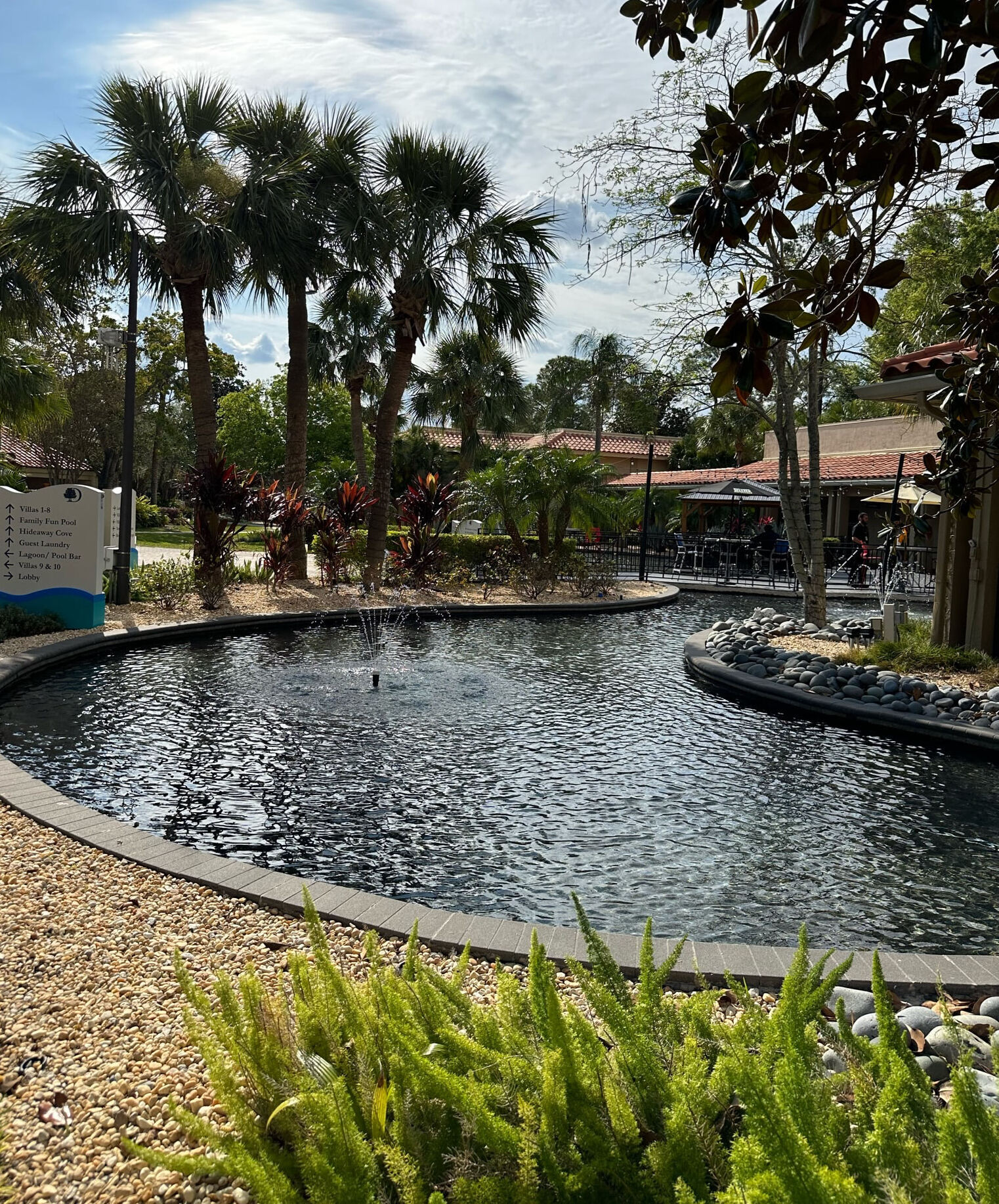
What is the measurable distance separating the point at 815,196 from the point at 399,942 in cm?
301

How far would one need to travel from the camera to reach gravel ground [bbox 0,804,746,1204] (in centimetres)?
233

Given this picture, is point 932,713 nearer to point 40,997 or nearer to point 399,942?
point 399,942

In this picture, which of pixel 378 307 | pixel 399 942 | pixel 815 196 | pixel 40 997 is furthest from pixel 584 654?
pixel 378 307

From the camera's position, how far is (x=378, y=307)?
24688mm

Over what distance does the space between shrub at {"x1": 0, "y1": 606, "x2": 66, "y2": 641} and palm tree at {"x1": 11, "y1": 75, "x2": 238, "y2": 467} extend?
4671mm

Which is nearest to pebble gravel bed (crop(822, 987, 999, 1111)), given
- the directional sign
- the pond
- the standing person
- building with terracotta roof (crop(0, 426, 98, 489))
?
the pond

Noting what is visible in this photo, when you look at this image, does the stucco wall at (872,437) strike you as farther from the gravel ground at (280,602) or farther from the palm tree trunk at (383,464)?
the palm tree trunk at (383,464)

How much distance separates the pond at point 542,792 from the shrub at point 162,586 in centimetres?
339

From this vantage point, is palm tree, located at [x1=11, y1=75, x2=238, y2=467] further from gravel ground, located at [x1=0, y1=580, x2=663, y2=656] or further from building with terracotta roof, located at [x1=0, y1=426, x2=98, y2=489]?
building with terracotta roof, located at [x1=0, y1=426, x2=98, y2=489]

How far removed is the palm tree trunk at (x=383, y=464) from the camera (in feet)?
57.4

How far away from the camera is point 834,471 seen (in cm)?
2953

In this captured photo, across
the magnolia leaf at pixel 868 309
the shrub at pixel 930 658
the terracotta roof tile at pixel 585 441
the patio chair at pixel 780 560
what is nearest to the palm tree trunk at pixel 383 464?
the patio chair at pixel 780 560

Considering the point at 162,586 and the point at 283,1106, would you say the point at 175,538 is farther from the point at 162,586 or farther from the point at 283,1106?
the point at 283,1106

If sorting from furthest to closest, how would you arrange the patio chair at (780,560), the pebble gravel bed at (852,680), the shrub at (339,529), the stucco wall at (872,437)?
the stucco wall at (872,437) → the patio chair at (780,560) → the shrub at (339,529) → the pebble gravel bed at (852,680)
